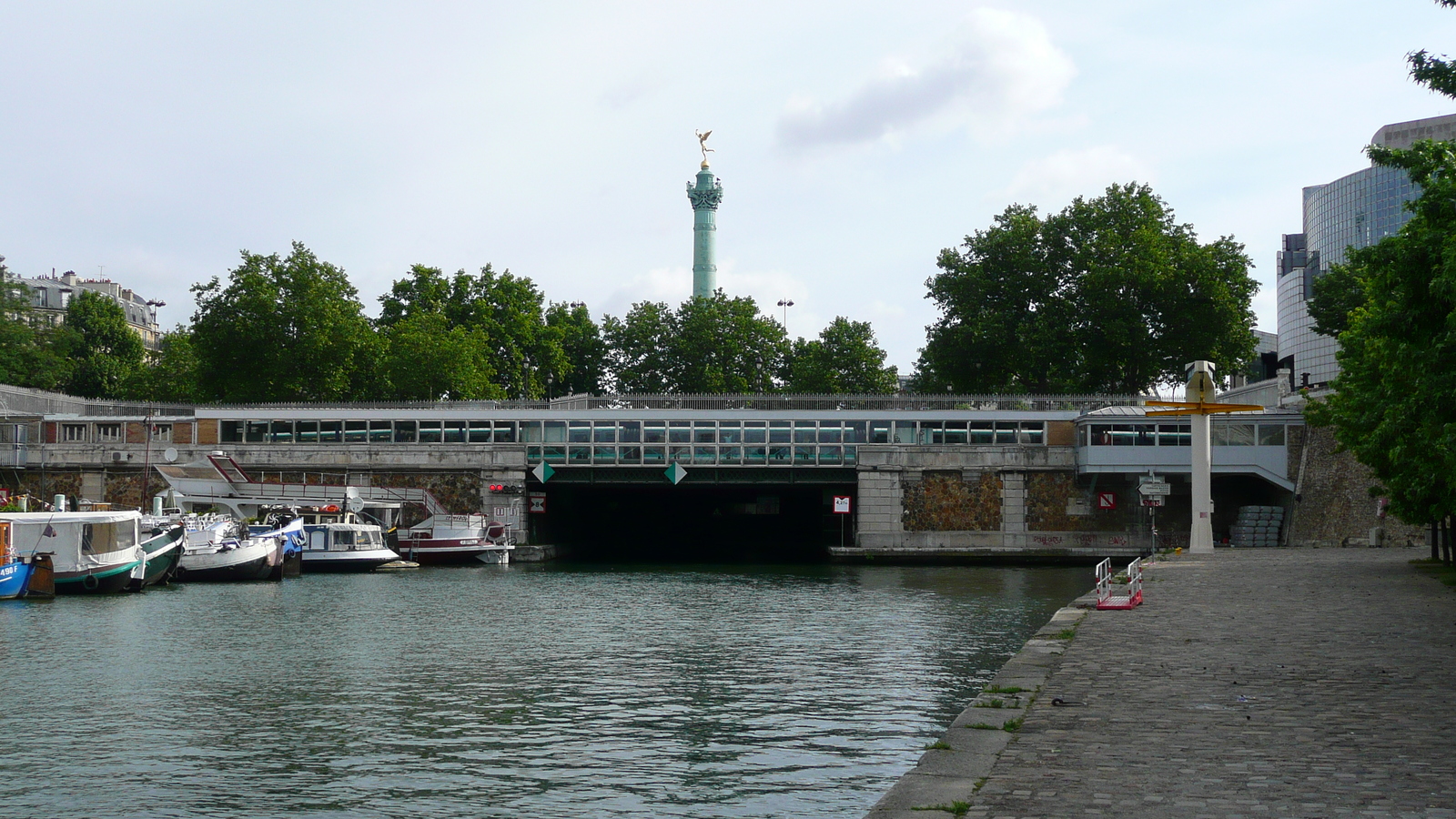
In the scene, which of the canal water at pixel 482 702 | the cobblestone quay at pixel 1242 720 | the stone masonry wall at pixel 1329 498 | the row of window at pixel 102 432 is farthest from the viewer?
the row of window at pixel 102 432

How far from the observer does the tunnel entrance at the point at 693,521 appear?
256 ft

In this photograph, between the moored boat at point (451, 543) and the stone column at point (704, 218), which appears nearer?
the moored boat at point (451, 543)

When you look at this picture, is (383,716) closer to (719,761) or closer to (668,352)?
(719,761)

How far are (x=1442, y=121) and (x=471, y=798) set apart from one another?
189917mm

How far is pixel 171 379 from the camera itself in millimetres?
110000

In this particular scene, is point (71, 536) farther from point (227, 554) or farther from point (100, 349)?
point (100, 349)

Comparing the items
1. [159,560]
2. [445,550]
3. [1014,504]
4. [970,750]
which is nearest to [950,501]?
[1014,504]

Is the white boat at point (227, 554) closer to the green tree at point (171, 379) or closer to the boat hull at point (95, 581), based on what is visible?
the boat hull at point (95, 581)

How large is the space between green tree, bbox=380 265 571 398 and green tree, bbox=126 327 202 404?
16.2 meters

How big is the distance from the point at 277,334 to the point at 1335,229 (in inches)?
6149

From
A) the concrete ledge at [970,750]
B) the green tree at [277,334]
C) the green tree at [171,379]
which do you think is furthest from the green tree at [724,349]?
the concrete ledge at [970,750]

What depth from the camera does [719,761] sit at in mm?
18266

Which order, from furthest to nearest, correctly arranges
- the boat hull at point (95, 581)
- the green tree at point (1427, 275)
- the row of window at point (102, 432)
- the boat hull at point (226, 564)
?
the row of window at point (102, 432) → the boat hull at point (226, 564) → the boat hull at point (95, 581) → the green tree at point (1427, 275)

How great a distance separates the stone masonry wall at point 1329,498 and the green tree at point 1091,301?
1754 cm
